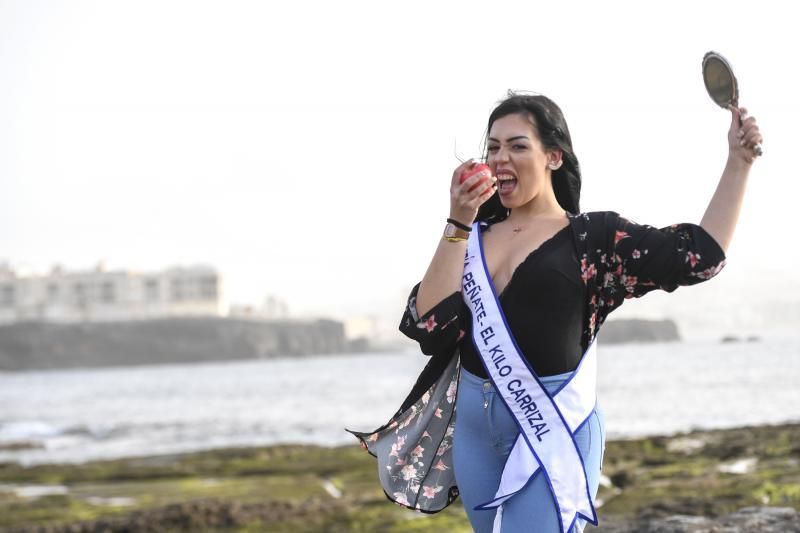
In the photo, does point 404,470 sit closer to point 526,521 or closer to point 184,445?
point 526,521

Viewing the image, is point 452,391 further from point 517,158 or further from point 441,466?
point 517,158

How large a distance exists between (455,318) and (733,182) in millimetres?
929

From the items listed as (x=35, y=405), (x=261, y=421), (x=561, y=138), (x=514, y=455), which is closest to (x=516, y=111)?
(x=561, y=138)

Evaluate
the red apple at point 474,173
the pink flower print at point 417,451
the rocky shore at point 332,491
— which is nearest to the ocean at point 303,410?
the rocky shore at point 332,491

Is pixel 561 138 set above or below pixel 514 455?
above

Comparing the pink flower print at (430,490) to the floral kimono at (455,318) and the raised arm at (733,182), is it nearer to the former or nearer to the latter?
the floral kimono at (455,318)

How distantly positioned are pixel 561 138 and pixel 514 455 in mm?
1004

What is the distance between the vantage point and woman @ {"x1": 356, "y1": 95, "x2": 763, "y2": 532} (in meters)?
3.18

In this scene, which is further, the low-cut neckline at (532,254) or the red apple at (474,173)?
the low-cut neckline at (532,254)

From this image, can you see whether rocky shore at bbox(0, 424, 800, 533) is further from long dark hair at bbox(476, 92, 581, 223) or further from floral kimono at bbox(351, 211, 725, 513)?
long dark hair at bbox(476, 92, 581, 223)

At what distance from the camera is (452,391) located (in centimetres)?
357

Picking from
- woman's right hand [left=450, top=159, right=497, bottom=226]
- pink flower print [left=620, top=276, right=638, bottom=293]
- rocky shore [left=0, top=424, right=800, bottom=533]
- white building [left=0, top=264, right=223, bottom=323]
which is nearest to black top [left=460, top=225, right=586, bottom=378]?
pink flower print [left=620, top=276, right=638, bottom=293]

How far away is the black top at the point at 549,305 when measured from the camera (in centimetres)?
321

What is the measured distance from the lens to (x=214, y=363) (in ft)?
481
